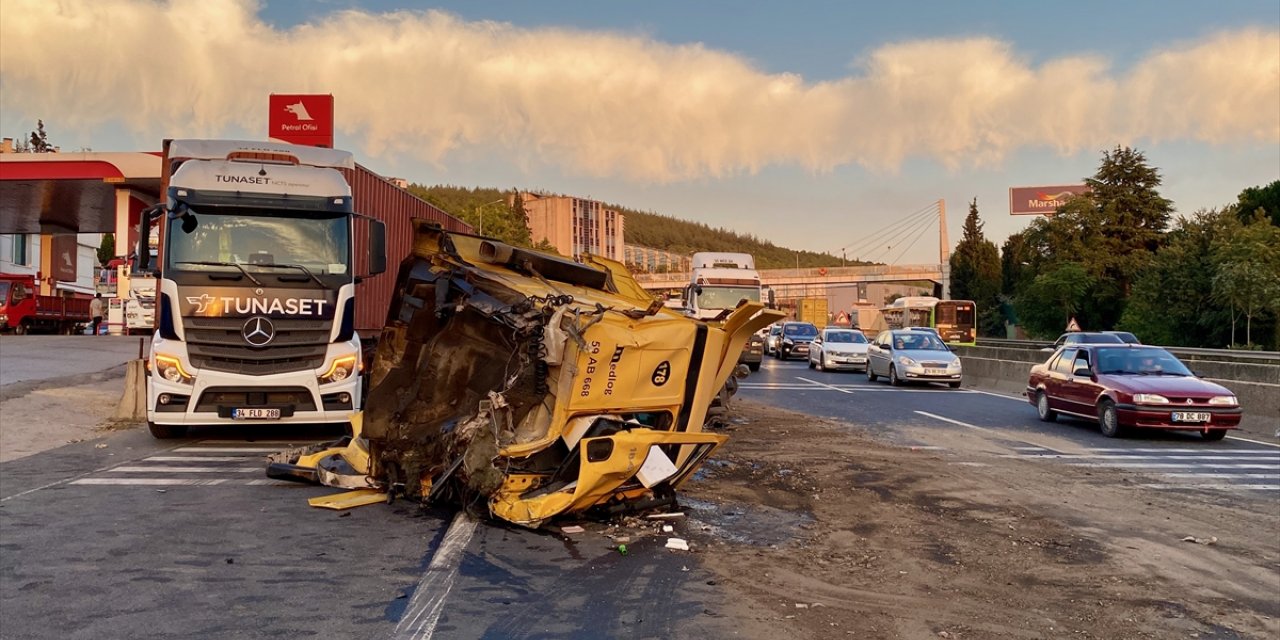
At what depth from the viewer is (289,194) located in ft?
35.9

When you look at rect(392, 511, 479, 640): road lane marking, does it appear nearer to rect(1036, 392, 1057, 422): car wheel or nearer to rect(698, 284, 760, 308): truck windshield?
rect(1036, 392, 1057, 422): car wheel

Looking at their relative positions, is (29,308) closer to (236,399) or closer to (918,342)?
(236,399)

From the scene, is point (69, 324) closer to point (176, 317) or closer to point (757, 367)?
point (757, 367)

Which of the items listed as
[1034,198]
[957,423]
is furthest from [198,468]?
[1034,198]

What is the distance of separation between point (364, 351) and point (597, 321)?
7.22 m

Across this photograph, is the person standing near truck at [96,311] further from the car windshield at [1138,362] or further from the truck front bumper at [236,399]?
the car windshield at [1138,362]

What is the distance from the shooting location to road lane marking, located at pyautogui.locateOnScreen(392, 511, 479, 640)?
453cm

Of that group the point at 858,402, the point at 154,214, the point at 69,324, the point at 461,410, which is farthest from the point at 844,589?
the point at 69,324

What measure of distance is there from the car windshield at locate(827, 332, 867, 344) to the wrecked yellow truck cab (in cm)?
2373

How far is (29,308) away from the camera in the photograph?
125 feet

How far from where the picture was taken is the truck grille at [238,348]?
10.2 m

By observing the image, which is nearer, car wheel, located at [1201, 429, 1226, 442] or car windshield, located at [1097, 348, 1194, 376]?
car wheel, located at [1201, 429, 1226, 442]

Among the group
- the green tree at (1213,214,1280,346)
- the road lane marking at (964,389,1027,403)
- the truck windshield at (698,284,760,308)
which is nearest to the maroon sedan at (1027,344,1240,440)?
the road lane marking at (964,389,1027,403)

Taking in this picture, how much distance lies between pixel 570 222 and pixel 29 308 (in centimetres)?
5974
